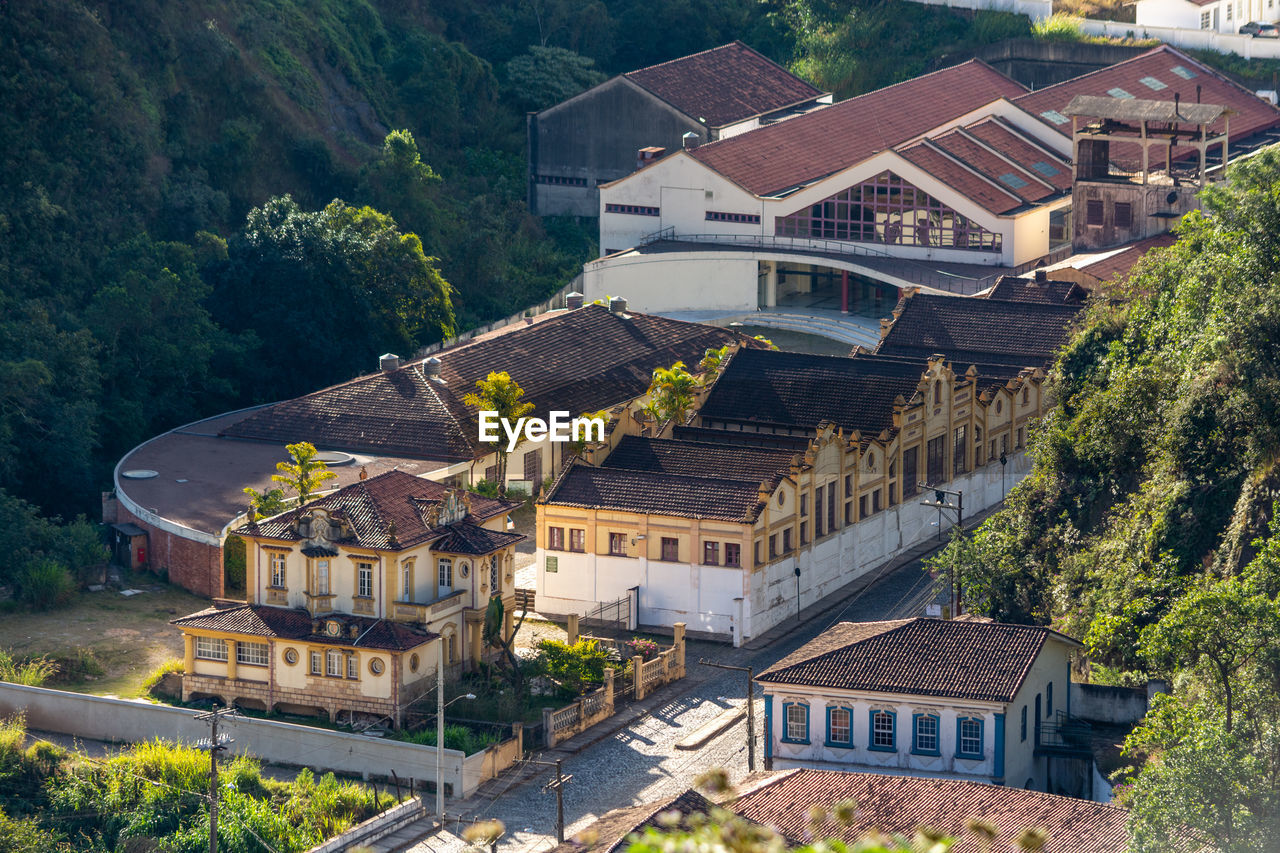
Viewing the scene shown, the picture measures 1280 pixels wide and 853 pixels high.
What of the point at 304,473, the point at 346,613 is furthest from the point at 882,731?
the point at 304,473

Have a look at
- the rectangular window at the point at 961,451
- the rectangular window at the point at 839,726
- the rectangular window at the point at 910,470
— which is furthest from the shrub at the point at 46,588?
the rectangular window at the point at 961,451

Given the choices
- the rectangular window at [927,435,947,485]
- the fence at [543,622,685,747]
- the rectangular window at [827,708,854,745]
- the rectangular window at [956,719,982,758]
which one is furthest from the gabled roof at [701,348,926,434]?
the rectangular window at [956,719,982,758]

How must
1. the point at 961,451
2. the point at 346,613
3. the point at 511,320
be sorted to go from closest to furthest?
the point at 346,613, the point at 961,451, the point at 511,320

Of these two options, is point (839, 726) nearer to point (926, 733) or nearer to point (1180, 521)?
point (926, 733)

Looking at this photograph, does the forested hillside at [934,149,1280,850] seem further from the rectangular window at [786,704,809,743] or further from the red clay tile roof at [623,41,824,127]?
the red clay tile roof at [623,41,824,127]

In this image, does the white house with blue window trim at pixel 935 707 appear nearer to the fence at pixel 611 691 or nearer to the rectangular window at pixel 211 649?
the fence at pixel 611 691

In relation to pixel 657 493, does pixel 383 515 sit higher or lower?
higher
